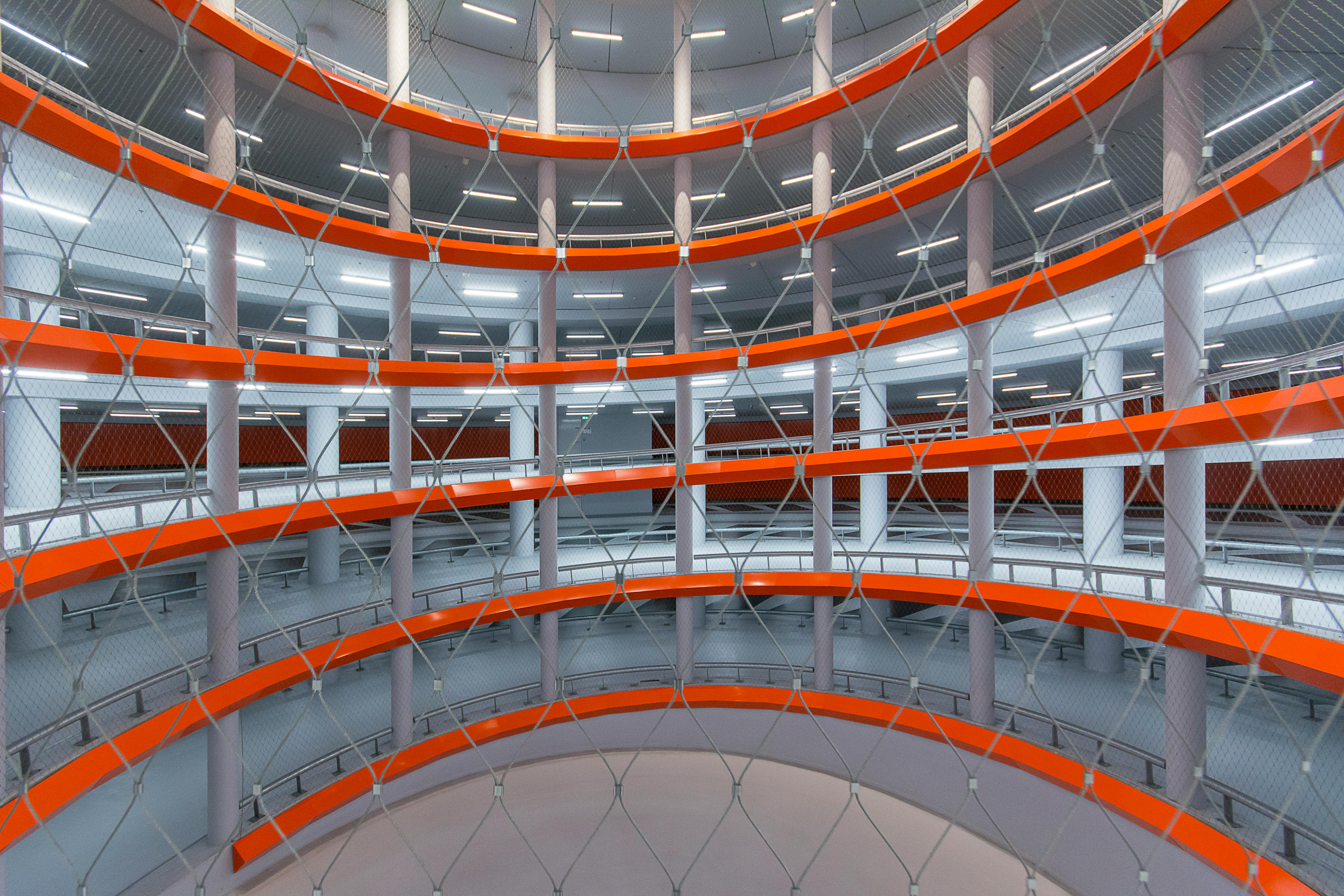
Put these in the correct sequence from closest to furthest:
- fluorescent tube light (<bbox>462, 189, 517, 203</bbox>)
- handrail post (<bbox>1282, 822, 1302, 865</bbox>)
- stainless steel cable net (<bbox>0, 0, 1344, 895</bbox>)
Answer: handrail post (<bbox>1282, 822, 1302, 865</bbox>), stainless steel cable net (<bbox>0, 0, 1344, 895</bbox>), fluorescent tube light (<bbox>462, 189, 517, 203</bbox>)

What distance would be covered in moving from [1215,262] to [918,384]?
336 cm

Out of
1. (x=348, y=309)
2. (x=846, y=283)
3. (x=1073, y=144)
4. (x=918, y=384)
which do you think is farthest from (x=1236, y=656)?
(x=348, y=309)

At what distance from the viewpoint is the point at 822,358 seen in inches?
110

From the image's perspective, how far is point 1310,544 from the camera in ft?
10.4

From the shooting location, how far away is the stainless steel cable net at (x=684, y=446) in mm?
1558

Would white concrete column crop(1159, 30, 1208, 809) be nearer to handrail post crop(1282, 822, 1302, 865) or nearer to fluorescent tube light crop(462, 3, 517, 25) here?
handrail post crop(1282, 822, 1302, 865)

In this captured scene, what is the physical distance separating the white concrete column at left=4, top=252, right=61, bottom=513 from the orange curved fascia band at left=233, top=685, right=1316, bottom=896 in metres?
1.64

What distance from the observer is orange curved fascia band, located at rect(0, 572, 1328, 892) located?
4.40 feet

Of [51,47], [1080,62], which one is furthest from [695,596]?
[51,47]

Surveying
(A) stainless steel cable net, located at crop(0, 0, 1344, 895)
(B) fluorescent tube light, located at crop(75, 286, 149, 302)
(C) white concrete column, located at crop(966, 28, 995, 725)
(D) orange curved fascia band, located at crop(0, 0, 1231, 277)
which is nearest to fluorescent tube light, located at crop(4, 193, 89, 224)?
(A) stainless steel cable net, located at crop(0, 0, 1344, 895)

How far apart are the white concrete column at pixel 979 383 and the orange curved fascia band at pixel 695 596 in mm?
142

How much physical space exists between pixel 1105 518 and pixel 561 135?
358 centimetres

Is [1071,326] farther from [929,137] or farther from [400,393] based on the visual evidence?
[400,393]

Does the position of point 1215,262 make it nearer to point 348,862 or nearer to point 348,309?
point 348,862
